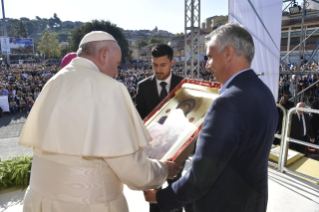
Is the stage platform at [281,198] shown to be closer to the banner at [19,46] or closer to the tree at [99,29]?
the banner at [19,46]

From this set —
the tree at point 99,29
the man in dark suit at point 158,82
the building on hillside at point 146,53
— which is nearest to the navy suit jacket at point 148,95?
the man in dark suit at point 158,82

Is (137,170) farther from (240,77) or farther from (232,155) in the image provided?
(240,77)

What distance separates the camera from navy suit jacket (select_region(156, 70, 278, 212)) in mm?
1239

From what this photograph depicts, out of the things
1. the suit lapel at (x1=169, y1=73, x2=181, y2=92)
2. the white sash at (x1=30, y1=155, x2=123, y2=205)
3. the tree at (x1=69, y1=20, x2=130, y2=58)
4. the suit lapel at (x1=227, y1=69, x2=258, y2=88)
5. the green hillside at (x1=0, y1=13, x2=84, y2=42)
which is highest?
the green hillside at (x1=0, y1=13, x2=84, y2=42)

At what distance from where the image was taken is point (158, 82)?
2756 millimetres

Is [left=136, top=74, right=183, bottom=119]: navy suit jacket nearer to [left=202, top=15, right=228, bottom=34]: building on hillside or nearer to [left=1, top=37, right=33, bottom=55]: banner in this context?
[left=202, top=15, right=228, bottom=34]: building on hillside

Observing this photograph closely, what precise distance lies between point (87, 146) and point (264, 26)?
4213 mm

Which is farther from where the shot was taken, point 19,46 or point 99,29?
point 99,29

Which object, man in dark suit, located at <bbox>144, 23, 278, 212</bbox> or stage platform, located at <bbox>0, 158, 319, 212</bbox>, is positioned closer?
man in dark suit, located at <bbox>144, 23, 278, 212</bbox>

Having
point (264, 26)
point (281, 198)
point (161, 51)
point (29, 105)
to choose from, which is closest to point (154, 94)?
point (161, 51)

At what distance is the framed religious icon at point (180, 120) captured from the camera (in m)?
1.76

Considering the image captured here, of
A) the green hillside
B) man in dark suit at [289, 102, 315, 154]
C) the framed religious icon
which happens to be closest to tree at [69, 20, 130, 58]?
man in dark suit at [289, 102, 315, 154]

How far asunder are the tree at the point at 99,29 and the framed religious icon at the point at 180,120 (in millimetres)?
52489

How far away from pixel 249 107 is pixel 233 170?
0.39m
